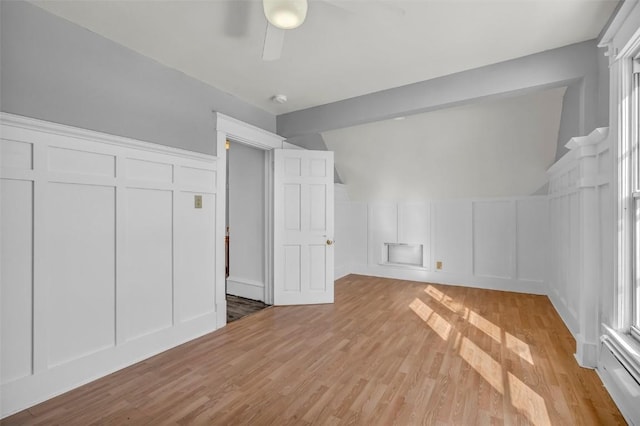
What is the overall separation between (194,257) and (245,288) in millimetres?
1490

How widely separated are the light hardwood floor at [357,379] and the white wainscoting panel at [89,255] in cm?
21

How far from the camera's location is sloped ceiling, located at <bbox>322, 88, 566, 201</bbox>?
3785 millimetres

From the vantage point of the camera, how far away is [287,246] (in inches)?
157

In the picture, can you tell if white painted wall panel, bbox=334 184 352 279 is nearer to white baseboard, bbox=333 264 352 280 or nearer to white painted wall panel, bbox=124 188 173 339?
white baseboard, bbox=333 264 352 280

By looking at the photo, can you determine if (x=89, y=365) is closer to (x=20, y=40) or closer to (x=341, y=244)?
(x=20, y=40)

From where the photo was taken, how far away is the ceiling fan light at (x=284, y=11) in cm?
150

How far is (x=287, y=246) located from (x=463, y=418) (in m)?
2.67

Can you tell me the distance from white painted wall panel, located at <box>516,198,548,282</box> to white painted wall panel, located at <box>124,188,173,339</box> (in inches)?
187

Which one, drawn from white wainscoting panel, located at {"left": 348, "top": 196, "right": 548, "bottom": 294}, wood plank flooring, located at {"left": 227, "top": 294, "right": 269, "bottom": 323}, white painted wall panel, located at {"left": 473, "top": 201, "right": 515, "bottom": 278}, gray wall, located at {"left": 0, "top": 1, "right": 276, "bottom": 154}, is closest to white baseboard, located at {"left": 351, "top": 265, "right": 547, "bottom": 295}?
white wainscoting panel, located at {"left": 348, "top": 196, "right": 548, "bottom": 294}

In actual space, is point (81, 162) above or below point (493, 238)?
above

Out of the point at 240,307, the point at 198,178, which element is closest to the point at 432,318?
the point at 240,307

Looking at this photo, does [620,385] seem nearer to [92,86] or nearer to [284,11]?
[284,11]

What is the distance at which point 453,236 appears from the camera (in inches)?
Result: 201

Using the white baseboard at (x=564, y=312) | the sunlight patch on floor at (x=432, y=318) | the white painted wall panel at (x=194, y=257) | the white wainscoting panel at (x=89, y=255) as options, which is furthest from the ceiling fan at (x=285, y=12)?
the white baseboard at (x=564, y=312)
